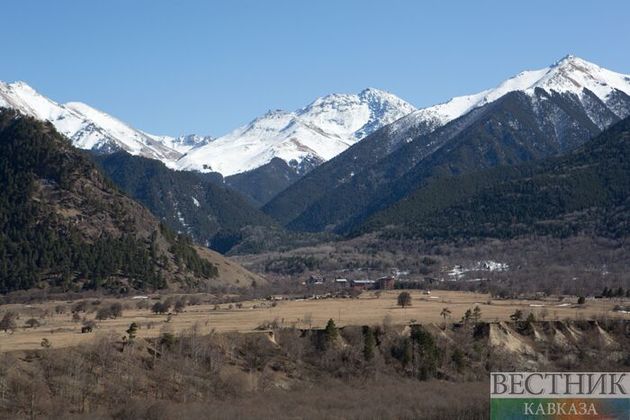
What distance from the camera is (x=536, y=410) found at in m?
71.0

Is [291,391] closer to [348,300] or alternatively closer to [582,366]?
[582,366]

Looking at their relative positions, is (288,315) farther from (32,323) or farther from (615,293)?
(615,293)

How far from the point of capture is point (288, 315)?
143 metres

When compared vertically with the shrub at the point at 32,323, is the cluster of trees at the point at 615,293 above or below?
above

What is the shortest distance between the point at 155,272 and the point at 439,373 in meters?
82.6

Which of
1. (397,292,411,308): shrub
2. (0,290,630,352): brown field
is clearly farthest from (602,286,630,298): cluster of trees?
(397,292,411,308): shrub

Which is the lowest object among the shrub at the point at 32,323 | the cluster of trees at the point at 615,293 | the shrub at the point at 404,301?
the shrub at the point at 32,323

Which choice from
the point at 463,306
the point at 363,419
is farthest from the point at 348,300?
the point at 363,419

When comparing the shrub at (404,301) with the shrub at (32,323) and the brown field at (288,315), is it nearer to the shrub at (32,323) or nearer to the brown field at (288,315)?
the brown field at (288,315)

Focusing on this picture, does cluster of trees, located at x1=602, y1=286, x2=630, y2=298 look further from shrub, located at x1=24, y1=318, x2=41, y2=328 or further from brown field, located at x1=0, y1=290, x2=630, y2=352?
shrub, located at x1=24, y1=318, x2=41, y2=328

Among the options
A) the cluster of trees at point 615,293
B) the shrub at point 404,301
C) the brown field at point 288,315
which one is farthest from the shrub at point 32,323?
the cluster of trees at point 615,293

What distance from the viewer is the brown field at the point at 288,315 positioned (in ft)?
391

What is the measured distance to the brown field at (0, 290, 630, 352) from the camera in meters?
119

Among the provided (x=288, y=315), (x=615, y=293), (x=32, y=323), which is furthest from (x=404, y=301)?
(x=32, y=323)
